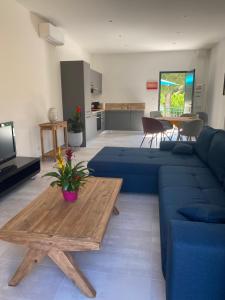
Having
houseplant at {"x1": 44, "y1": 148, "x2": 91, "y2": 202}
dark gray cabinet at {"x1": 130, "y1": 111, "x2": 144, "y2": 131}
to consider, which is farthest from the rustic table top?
dark gray cabinet at {"x1": 130, "y1": 111, "x2": 144, "y2": 131}

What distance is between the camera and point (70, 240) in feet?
4.37

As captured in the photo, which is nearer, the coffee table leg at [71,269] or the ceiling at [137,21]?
the coffee table leg at [71,269]

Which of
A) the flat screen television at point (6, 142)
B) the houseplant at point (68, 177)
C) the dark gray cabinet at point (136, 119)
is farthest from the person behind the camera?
the dark gray cabinet at point (136, 119)

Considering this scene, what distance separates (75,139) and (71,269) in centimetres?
414

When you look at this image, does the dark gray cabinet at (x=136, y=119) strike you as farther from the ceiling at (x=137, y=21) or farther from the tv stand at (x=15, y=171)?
the tv stand at (x=15, y=171)

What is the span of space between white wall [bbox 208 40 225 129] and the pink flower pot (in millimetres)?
4701

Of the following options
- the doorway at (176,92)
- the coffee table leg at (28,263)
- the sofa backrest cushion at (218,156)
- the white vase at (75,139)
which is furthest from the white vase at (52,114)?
the doorway at (176,92)

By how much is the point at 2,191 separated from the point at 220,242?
7.97ft

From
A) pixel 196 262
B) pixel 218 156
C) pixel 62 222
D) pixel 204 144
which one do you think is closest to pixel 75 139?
pixel 204 144

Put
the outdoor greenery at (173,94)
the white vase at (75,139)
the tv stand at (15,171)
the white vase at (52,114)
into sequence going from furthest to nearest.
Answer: the outdoor greenery at (173,94) → the white vase at (75,139) → the white vase at (52,114) → the tv stand at (15,171)

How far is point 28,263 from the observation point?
151 cm

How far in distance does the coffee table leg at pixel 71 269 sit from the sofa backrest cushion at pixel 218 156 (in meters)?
1.43

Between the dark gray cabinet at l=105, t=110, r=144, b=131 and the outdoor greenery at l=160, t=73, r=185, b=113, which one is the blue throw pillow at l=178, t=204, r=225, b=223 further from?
the outdoor greenery at l=160, t=73, r=185, b=113

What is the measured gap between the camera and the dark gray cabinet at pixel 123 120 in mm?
7562
